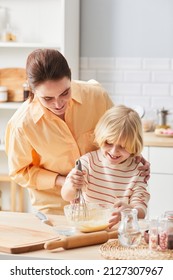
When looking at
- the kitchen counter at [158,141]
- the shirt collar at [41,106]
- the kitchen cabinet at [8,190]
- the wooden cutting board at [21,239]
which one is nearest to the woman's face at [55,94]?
the shirt collar at [41,106]

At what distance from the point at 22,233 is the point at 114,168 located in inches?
24.4

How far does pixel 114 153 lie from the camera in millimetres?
3299

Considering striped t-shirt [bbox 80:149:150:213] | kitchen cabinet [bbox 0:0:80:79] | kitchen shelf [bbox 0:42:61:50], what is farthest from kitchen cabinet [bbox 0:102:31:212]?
striped t-shirt [bbox 80:149:150:213]

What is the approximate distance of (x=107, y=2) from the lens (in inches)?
226

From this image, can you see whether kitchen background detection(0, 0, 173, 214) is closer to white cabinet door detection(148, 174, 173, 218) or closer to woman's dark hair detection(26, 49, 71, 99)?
white cabinet door detection(148, 174, 173, 218)

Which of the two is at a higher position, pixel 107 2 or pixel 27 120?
pixel 107 2

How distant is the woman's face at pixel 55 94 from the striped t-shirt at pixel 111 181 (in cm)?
32

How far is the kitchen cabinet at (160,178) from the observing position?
5156mm

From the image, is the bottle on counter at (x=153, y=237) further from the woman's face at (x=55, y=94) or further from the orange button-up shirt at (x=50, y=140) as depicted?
the orange button-up shirt at (x=50, y=140)

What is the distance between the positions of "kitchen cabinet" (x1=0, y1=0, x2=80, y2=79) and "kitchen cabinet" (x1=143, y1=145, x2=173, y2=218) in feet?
3.41
